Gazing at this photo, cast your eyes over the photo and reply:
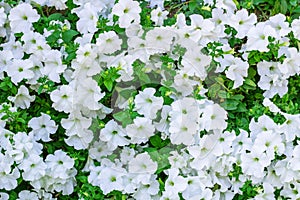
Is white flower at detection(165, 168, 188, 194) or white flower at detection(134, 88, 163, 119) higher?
white flower at detection(134, 88, 163, 119)

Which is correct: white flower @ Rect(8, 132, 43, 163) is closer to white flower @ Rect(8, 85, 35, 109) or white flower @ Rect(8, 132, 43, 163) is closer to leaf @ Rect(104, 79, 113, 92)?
white flower @ Rect(8, 85, 35, 109)

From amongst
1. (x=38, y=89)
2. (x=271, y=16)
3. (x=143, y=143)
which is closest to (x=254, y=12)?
(x=271, y=16)

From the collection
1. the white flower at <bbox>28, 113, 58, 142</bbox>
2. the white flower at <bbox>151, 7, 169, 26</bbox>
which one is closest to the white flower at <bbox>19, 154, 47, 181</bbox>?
the white flower at <bbox>28, 113, 58, 142</bbox>

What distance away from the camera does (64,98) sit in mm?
2746

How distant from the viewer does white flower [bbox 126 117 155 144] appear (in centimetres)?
261

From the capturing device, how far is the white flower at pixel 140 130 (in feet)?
8.55

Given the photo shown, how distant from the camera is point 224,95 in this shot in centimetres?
280

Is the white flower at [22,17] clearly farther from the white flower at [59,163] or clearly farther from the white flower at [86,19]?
the white flower at [59,163]

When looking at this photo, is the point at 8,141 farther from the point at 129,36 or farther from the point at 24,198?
the point at 129,36

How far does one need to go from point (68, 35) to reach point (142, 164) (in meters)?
0.72

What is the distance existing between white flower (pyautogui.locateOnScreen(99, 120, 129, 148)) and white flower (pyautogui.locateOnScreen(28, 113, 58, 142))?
27cm

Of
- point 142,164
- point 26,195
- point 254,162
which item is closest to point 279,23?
point 254,162

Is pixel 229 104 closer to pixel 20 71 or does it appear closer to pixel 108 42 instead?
pixel 108 42

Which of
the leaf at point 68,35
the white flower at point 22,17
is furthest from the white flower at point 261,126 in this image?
the white flower at point 22,17
